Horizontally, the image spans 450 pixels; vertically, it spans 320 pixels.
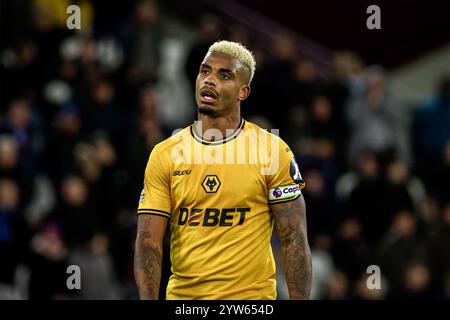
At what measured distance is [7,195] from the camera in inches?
429

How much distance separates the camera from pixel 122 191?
466 inches

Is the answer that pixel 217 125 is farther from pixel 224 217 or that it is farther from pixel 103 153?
pixel 103 153

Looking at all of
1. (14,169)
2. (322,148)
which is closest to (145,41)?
(322,148)

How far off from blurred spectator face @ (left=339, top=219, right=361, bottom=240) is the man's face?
644 centimetres

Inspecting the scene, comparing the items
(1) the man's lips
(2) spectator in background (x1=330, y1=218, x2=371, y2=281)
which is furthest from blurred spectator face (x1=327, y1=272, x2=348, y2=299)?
(1) the man's lips

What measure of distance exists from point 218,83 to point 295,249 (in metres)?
1.08

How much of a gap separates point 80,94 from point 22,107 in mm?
1004

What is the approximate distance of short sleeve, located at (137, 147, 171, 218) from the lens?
6082 mm

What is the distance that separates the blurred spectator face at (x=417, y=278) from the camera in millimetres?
11836
